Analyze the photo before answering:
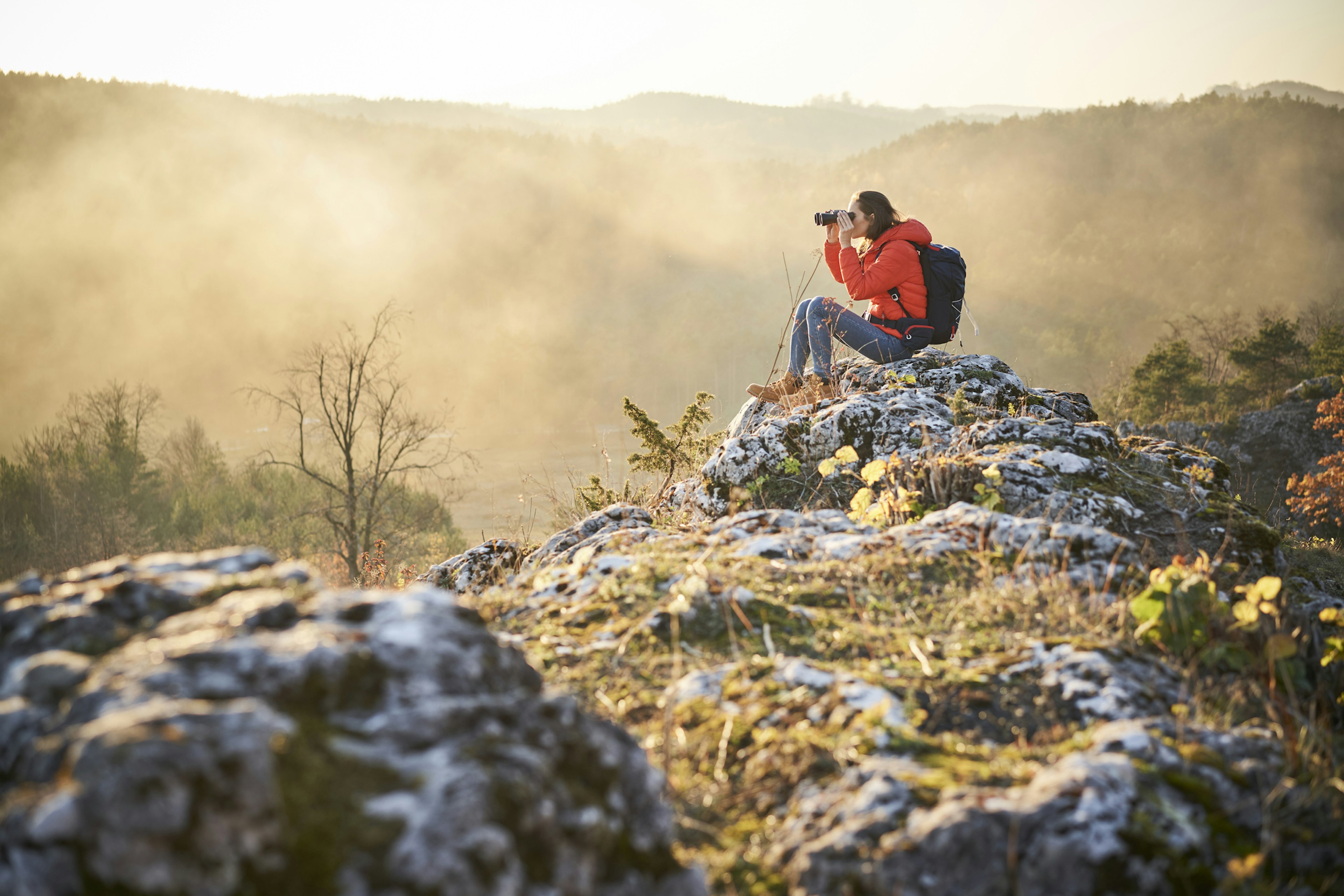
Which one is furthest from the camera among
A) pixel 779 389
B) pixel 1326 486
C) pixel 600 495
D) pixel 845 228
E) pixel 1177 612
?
pixel 1326 486

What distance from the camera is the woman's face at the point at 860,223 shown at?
6438 millimetres

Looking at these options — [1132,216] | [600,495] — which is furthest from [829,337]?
[1132,216]

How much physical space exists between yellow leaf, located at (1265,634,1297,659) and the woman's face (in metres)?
4.79

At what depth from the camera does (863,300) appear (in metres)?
6.65

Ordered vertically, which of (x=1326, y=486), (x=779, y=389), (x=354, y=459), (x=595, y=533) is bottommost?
(x=354, y=459)

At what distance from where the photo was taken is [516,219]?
403ft

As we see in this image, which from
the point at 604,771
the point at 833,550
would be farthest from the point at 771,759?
the point at 833,550

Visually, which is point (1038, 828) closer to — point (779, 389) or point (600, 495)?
point (779, 389)

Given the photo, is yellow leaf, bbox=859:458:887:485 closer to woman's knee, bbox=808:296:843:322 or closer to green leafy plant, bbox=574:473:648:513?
woman's knee, bbox=808:296:843:322

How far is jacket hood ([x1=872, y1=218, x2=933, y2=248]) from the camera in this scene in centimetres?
623

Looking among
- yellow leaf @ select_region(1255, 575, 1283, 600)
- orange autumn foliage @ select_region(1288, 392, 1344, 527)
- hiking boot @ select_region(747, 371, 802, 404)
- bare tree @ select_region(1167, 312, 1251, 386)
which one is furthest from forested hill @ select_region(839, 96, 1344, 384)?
yellow leaf @ select_region(1255, 575, 1283, 600)

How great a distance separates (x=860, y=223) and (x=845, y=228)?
0.16 m

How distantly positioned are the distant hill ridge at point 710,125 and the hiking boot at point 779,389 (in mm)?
152519

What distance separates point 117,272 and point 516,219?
5799 cm
